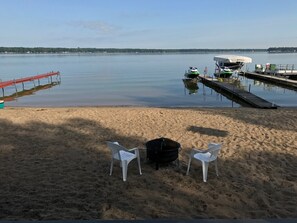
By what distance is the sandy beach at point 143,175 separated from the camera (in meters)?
4.59

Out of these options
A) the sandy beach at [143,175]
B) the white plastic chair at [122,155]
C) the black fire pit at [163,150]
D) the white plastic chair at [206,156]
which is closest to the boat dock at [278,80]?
the sandy beach at [143,175]

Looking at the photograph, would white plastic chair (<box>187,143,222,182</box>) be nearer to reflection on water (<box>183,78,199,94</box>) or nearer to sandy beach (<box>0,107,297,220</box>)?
sandy beach (<box>0,107,297,220</box>)

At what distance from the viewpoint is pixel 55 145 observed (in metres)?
8.18

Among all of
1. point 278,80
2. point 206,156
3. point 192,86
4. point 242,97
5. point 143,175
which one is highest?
point 206,156

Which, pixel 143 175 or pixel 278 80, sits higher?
pixel 143 175

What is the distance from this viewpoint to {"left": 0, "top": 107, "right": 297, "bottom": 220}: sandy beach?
459 cm

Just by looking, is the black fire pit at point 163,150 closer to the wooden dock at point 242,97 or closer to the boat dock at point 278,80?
the wooden dock at point 242,97

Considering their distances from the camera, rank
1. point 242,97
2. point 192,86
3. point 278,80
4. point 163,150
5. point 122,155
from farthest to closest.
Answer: point 278,80
point 192,86
point 242,97
point 163,150
point 122,155

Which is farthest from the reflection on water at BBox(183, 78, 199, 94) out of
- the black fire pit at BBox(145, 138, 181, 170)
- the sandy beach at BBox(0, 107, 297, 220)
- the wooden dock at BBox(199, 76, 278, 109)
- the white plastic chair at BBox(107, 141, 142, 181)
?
the white plastic chair at BBox(107, 141, 142, 181)

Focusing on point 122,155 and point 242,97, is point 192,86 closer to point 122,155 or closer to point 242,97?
point 242,97

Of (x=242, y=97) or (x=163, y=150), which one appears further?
(x=242, y=97)

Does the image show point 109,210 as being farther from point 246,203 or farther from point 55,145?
point 55,145

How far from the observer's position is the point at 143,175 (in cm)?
603

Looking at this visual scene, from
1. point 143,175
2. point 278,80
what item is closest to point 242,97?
point 278,80
